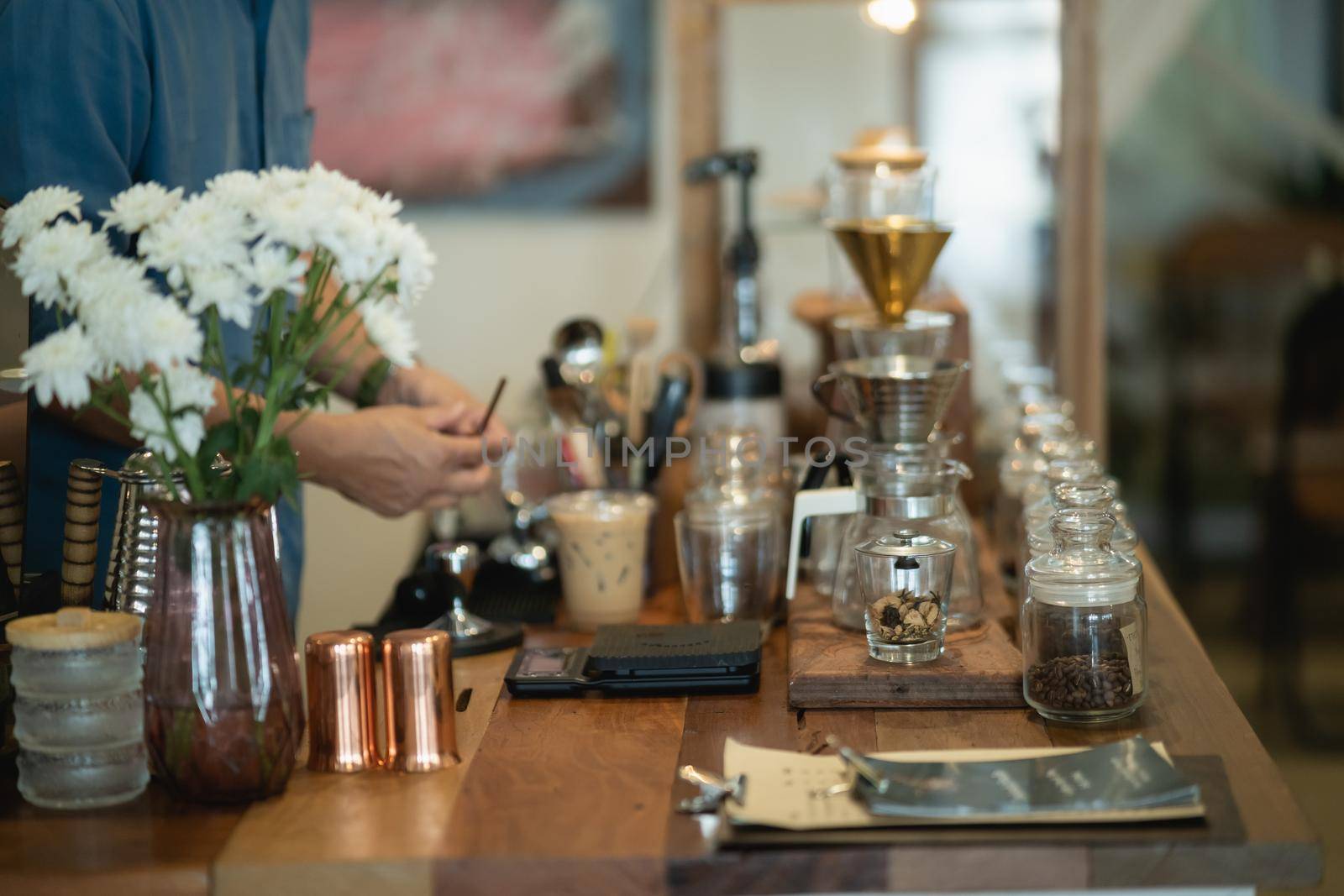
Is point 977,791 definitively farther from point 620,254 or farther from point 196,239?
point 620,254

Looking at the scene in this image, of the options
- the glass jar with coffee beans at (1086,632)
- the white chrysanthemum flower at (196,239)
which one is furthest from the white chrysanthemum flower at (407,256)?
the glass jar with coffee beans at (1086,632)

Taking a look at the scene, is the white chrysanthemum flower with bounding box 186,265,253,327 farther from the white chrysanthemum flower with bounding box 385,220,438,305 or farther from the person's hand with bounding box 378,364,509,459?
the person's hand with bounding box 378,364,509,459

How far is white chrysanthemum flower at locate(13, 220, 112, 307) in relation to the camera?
3.35 feet

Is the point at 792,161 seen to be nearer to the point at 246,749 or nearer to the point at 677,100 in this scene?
the point at 677,100

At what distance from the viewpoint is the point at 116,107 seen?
1.46m

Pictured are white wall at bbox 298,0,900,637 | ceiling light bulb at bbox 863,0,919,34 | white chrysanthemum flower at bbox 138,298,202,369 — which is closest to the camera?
white chrysanthemum flower at bbox 138,298,202,369

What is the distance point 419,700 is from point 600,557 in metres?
0.46

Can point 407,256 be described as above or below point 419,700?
above

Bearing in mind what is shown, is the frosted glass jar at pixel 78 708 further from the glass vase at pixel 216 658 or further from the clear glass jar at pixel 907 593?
the clear glass jar at pixel 907 593

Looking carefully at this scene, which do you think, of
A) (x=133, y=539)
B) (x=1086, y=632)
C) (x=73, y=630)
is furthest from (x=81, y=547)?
(x=1086, y=632)

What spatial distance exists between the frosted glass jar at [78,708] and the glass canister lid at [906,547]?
64 centimetres

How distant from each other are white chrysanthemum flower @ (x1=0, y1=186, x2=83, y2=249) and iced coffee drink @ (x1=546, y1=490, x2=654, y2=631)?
2.26ft

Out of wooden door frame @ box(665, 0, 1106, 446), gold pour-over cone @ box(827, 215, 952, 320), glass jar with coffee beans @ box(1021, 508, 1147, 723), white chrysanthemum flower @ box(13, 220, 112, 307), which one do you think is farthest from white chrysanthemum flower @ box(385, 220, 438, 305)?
wooden door frame @ box(665, 0, 1106, 446)

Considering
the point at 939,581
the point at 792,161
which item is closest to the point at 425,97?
the point at 792,161
